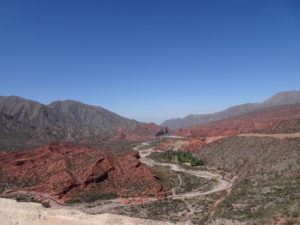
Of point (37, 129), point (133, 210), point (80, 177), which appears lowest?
point (133, 210)

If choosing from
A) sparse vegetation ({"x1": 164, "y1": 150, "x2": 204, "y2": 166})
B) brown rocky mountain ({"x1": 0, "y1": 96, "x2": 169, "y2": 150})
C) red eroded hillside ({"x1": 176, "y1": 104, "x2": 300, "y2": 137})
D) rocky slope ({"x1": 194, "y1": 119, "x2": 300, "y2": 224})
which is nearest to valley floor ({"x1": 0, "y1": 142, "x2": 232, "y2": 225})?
rocky slope ({"x1": 194, "y1": 119, "x2": 300, "y2": 224})

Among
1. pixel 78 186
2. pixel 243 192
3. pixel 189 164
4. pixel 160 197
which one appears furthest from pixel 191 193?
pixel 189 164

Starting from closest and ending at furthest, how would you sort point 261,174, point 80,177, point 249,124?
point 261,174 < point 80,177 < point 249,124

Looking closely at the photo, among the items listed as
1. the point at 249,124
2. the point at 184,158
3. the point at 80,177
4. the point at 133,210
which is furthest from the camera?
Answer: the point at 249,124

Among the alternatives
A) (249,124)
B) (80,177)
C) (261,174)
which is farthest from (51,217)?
(249,124)

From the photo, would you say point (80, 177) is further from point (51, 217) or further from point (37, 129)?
point (37, 129)

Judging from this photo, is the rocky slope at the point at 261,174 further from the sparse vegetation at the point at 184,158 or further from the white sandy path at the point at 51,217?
the white sandy path at the point at 51,217

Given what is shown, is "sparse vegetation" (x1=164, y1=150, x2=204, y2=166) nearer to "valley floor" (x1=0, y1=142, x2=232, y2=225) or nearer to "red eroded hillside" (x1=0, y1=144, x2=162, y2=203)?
"valley floor" (x1=0, y1=142, x2=232, y2=225)
